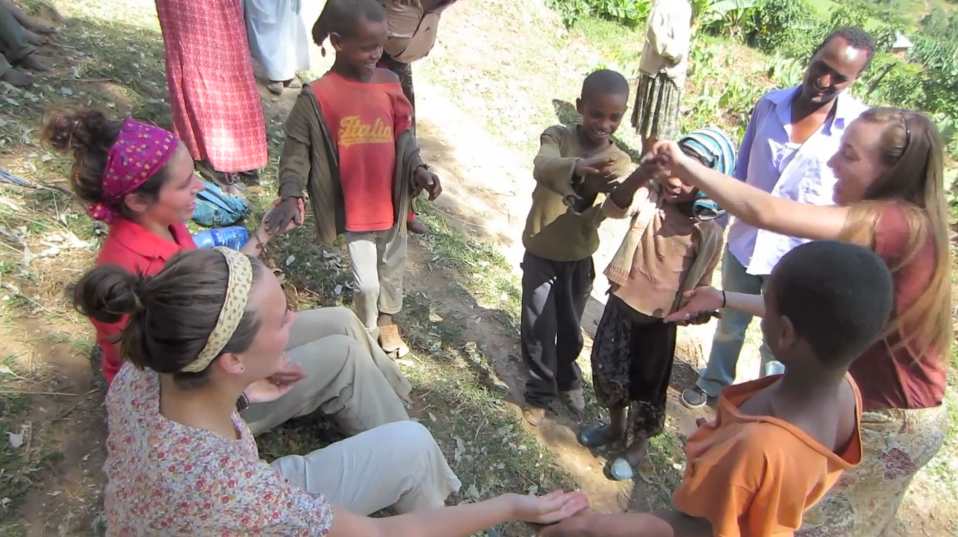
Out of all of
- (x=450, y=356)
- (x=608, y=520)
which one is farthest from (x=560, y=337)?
(x=608, y=520)

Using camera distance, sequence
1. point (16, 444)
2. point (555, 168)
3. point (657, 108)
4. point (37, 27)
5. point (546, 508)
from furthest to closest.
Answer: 1. point (657, 108)
2. point (37, 27)
3. point (555, 168)
4. point (16, 444)
5. point (546, 508)

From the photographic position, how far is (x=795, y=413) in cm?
162

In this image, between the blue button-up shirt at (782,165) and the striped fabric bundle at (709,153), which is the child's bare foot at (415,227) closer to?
the blue button-up shirt at (782,165)

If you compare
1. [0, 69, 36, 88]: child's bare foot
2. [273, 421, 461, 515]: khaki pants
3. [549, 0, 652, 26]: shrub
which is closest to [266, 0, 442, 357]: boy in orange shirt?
[273, 421, 461, 515]: khaki pants

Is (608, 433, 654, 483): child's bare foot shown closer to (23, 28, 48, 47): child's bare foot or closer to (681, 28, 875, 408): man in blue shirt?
(681, 28, 875, 408): man in blue shirt

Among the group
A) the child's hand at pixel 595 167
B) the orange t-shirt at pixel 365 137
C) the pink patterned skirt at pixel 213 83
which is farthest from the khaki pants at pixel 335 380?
the pink patterned skirt at pixel 213 83

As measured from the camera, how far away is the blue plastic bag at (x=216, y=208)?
162 inches

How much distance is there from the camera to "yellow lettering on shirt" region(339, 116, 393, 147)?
10.1 ft

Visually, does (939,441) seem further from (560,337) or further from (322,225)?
(322,225)

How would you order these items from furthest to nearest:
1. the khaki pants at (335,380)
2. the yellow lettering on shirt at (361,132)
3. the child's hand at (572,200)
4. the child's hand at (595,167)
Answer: the yellow lettering on shirt at (361,132) → the child's hand at (572,200) → the child's hand at (595,167) → the khaki pants at (335,380)

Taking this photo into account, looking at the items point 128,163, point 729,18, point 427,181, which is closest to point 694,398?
point 427,181

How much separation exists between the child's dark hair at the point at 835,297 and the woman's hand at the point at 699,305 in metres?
0.95

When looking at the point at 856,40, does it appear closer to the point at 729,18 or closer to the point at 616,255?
the point at 616,255

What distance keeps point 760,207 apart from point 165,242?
2.11 meters
